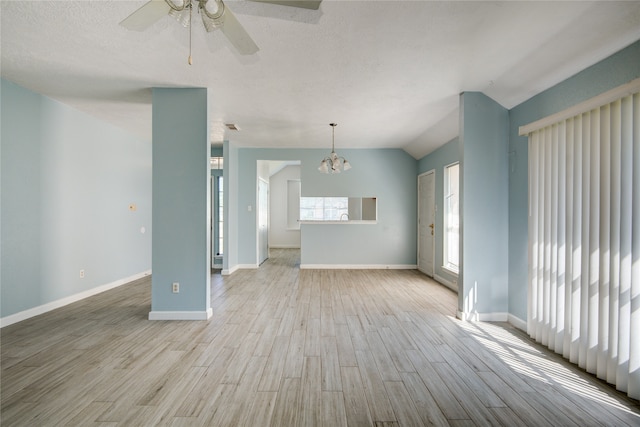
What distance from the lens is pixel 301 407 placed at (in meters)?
1.82

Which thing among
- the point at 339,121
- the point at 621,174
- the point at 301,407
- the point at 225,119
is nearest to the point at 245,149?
the point at 225,119

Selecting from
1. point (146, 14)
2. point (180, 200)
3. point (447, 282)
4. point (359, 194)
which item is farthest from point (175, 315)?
point (359, 194)

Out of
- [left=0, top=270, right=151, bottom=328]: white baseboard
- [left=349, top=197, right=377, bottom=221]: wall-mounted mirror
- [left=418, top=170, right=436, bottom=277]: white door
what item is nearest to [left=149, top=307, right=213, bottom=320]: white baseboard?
[left=0, top=270, right=151, bottom=328]: white baseboard

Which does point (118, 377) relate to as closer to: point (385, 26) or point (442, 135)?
point (385, 26)

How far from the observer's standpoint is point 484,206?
10.9 ft

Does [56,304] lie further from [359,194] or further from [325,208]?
[359,194]

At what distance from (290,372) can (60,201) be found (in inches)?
149

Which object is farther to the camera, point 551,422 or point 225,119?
point 225,119

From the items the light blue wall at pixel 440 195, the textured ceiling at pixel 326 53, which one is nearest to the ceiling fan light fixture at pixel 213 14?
the textured ceiling at pixel 326 53

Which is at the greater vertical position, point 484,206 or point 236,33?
A: point 236,33

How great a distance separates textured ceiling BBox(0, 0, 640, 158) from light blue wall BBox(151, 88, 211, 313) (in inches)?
12.4

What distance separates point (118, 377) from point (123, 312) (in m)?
1.68

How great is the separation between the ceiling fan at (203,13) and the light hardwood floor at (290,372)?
2314 millimetres

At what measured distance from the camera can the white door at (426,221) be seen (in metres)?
5.66
